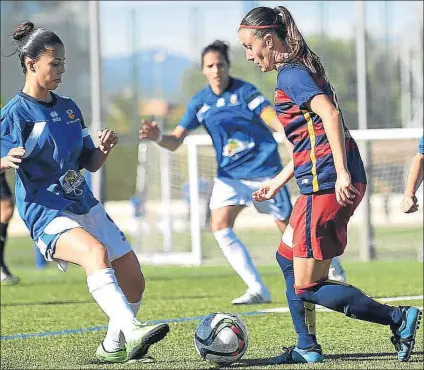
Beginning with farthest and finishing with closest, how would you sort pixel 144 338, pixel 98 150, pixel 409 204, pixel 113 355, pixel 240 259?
pixel 240 259 < pixel 98 150 < pixel 409 204 < pixel 113 355 < pixel 144 338

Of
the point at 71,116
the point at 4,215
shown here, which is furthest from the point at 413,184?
the point at 4,215

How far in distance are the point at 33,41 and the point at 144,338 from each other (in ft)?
5.78

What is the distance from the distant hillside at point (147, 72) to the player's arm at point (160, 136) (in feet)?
23.4

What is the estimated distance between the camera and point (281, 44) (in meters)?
5.72

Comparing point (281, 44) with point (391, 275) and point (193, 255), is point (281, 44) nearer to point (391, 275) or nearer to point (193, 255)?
point (391, 275)

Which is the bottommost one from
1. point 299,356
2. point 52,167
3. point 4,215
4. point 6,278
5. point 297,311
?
point 6,278

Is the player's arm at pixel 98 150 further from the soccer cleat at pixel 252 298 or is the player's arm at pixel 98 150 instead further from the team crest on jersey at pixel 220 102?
the soccer cleat at pixel 252 298

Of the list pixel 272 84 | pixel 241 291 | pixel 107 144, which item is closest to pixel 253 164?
pixel 241 291

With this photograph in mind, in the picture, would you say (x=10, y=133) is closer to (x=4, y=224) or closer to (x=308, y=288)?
(x=308, y=288)

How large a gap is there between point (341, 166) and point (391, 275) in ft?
22.0

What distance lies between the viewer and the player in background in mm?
6102

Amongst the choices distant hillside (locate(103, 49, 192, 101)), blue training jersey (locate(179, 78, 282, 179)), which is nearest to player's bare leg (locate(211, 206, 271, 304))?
blue training jersey (locate(179, 78, 282, 179))

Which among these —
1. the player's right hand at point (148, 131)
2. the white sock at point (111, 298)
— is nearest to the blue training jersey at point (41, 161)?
the white sock at point (111, 298)

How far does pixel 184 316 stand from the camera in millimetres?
8492
